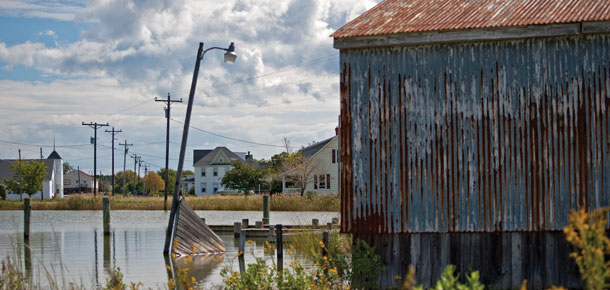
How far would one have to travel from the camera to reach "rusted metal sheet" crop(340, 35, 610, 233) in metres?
13.1

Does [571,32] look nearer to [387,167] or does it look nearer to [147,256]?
[387,167]

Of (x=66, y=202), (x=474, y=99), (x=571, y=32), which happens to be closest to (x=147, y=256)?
(x=474, y=99)

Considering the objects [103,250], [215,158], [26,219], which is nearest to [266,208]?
[103,250]

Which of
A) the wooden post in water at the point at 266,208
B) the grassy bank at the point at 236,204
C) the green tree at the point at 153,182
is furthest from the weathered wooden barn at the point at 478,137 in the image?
the green tree at the point at 153,182

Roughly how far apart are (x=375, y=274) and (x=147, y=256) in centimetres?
1308

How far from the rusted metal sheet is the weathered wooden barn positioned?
0.02m

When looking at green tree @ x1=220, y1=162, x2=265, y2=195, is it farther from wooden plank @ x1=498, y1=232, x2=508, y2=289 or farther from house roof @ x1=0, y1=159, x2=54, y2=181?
wooden plank @ x1=498, y1=232, x2=508, y2=289

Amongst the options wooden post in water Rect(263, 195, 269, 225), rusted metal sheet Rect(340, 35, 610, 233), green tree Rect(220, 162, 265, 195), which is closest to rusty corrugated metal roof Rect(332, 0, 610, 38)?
rusted metal sheet Rect(340, 35, 610, 233)

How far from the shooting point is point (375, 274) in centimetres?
1342

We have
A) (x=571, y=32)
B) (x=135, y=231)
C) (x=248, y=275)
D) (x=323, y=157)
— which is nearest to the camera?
(x=248, y=275)

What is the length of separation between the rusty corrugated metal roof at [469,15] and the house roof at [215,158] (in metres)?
99.5

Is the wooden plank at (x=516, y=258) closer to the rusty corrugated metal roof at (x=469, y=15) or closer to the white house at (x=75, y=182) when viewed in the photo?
the rusty corrugated metal roof at (x=469, y=15)

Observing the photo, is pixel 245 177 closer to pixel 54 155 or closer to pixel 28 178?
pixel 28 178

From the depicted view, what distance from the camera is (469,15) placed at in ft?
46.0
